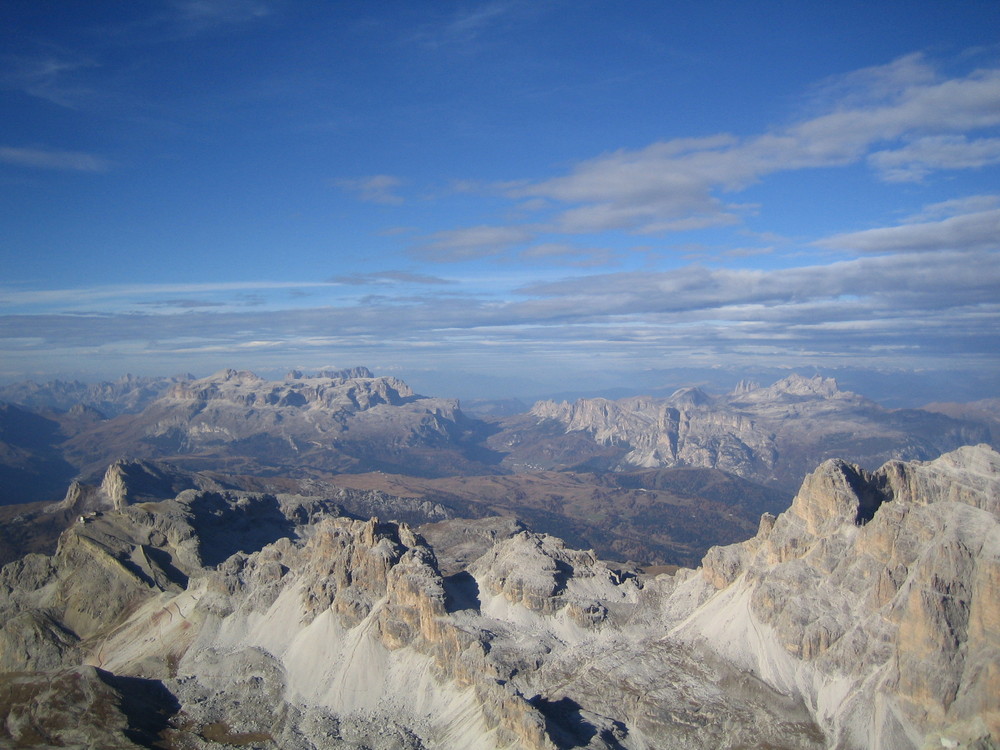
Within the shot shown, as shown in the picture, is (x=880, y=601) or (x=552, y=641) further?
(x=552, y=641)

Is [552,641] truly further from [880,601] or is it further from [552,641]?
[880,601]

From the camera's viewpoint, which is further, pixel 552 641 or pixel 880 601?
pixel 552 641

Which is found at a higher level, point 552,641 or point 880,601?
A: point 880,601

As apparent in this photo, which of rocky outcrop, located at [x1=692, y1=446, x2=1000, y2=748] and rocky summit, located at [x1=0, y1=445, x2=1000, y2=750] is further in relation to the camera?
rocky summit, located at [x1=0, y1=445, x2=1000, y2=750]

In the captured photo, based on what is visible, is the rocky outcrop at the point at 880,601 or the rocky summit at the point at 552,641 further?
the rocky summit at the point at 552,641

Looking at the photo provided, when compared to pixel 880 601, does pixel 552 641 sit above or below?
below

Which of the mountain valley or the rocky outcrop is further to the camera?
the mountain valley

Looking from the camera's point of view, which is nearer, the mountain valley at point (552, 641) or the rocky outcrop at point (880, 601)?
the rocky outcrop at point (880, 601)

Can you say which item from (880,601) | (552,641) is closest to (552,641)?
(552,641)
